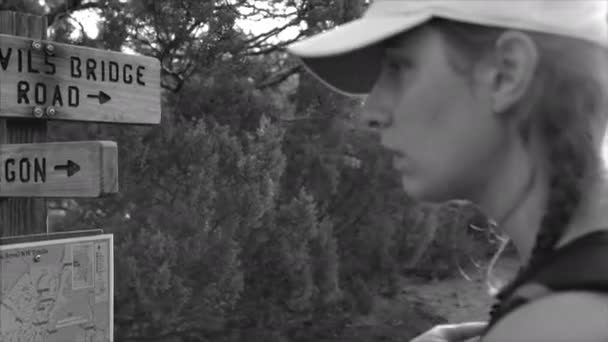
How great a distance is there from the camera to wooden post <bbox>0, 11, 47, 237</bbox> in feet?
7.22

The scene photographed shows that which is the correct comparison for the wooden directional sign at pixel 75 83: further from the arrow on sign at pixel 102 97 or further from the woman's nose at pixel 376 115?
the woman's nose at pixel 376 115

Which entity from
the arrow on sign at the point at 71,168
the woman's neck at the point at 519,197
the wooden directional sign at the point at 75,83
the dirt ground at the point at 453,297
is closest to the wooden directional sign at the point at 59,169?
the arrow on sign at the point at 71,168

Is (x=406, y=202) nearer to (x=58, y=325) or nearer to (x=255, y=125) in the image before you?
(x=255, y=125)

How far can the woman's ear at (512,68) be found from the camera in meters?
0.73

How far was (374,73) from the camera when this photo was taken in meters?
0.95

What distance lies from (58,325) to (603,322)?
1997 mm

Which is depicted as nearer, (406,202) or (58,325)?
(58,325)

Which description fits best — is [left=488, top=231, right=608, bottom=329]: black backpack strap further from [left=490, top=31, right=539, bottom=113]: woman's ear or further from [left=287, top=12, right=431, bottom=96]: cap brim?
[left=287, top=12, right=431, bottom=96]: cap brim

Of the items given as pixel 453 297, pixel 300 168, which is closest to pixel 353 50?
pixel 300 168

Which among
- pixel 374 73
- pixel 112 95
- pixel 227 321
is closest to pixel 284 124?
pixel 227 321

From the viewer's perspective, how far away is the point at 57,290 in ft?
7.54

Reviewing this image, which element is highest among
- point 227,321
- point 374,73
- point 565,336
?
point 374,73

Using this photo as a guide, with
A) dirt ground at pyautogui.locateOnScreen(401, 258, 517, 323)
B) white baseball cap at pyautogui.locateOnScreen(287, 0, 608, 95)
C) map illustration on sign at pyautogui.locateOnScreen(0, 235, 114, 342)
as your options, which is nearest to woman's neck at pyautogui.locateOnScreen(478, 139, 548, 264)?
white baseball cap at pyautogui.locateOnScreen(287, 0, 608, 95)

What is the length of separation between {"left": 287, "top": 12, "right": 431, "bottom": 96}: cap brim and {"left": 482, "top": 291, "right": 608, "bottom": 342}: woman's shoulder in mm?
306
